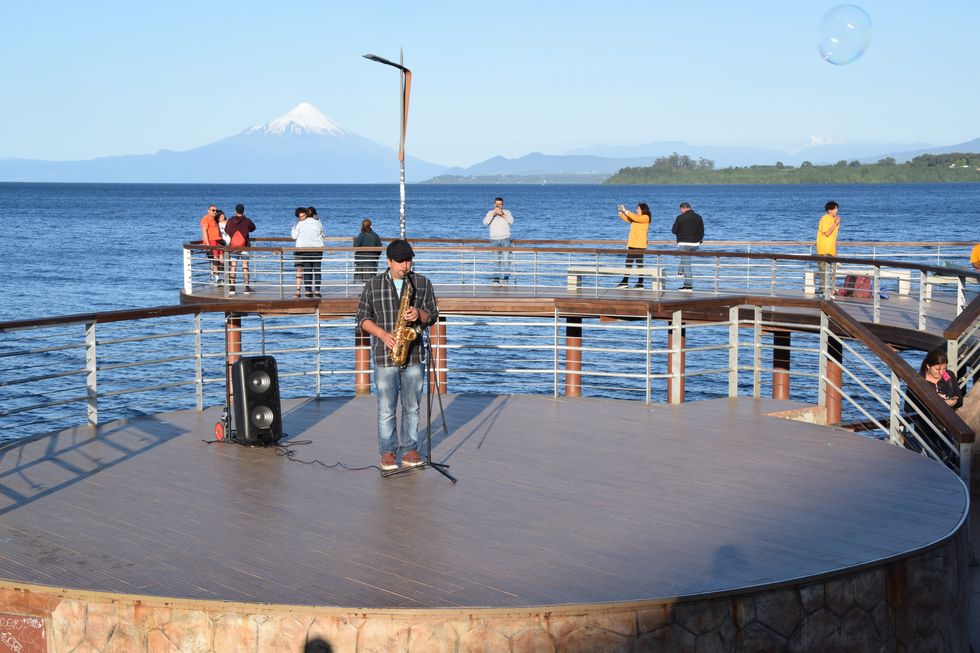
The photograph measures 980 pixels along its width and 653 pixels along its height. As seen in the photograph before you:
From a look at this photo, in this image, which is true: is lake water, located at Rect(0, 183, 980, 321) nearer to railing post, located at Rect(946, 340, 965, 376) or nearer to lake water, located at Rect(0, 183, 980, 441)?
lake water, located at Rect(0, 183, 980, 441)

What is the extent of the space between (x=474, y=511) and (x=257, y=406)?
2.83 metres

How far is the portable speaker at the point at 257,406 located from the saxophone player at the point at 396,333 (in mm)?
1381

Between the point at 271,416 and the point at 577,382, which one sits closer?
the point at 271,416

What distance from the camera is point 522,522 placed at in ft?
25.2

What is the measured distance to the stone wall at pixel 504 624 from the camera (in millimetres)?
5922

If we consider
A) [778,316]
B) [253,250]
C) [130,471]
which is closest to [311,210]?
[253,250]

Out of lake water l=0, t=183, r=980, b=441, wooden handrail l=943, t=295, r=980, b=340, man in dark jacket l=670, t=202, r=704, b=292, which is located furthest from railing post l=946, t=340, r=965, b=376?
man in dark jacket l=670, t=202, r=704, b=292

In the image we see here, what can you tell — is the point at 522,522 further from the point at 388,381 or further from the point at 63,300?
the point at 63,300

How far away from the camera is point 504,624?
5914 millimetres

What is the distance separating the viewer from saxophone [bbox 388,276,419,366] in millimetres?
8648

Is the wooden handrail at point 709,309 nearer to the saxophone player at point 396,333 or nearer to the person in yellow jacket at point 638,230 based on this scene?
the saxophone player at point 396,333

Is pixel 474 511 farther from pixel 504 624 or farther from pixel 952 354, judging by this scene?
pixel 952 354

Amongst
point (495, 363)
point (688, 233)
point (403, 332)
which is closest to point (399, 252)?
point (403, 332)

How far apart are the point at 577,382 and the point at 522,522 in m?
12.3
